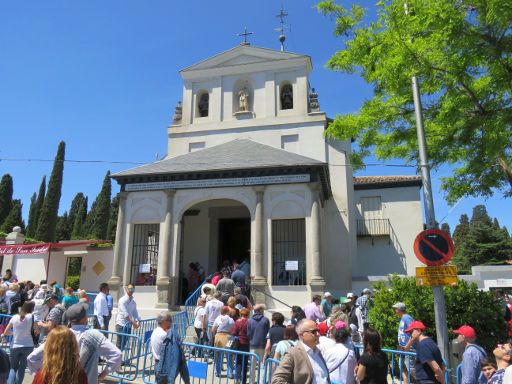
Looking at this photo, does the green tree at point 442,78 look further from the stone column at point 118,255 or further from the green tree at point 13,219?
the green tree at point 13,219

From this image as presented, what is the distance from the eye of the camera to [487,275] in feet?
52.9

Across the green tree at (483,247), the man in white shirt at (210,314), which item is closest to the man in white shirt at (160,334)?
the man in white shirt at (210,314)

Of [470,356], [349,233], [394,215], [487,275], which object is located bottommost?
[470,356]

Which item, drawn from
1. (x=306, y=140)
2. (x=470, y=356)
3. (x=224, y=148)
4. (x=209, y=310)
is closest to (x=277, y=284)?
(x=209, y=310)

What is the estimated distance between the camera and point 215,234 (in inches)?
762

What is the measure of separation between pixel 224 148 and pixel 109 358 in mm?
14646

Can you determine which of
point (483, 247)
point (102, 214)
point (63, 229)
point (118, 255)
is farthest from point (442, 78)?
point (63, 229)

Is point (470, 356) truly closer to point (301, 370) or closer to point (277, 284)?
point (301, 370)

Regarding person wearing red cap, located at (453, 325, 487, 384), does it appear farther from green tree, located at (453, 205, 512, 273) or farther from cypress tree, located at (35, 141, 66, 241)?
cypress tree, located at (35, 141, 66, 241)

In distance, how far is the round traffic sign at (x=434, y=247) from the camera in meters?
6.68

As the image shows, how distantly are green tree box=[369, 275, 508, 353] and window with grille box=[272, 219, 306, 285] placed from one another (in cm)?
613

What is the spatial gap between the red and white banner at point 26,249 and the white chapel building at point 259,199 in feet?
20.3

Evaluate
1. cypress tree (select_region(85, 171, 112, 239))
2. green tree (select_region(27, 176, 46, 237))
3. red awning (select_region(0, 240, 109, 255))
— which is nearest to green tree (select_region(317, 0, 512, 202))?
→ red awning (select_region(0, 240, 109, 255))

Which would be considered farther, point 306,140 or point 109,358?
point 306,140
